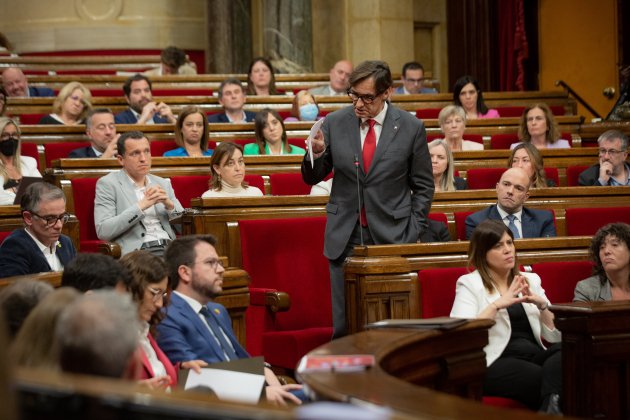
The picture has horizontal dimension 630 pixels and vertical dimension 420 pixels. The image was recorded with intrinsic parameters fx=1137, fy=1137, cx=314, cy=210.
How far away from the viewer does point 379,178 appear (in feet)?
13.4

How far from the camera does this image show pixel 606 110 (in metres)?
10.3

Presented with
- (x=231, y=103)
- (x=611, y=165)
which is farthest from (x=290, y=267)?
(x=231, y=103)

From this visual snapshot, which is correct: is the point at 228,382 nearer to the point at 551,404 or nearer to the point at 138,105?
the point at 551,404

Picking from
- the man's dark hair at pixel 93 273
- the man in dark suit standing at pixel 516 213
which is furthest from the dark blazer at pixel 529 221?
the man's dark hair at pixel 93 273

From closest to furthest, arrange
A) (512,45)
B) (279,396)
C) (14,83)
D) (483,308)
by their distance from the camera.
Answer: (279,396) → (483,308) → (14,83) → (512,45)

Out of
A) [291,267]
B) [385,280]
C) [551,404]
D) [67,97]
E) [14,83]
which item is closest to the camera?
[551,404]

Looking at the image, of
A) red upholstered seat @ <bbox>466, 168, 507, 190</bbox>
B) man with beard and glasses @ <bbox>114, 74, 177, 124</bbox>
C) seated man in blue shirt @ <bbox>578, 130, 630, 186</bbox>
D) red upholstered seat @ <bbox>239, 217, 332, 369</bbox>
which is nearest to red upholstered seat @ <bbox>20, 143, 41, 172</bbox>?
man with beard and glasses @ <bbox>114, 74, 177, 124</bbox>

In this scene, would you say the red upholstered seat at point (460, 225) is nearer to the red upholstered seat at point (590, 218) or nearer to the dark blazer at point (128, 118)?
the red upholstered seat at point (590, 218)

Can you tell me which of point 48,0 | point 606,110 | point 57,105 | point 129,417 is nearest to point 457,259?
point 129,417

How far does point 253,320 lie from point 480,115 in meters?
3.82

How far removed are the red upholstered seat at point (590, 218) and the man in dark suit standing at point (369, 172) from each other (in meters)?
1.15

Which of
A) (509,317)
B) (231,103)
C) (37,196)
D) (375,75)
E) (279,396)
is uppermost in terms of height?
(231,103)

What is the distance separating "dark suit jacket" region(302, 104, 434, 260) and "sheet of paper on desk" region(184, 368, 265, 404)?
1.14 metres

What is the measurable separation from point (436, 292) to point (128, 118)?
394 cm
